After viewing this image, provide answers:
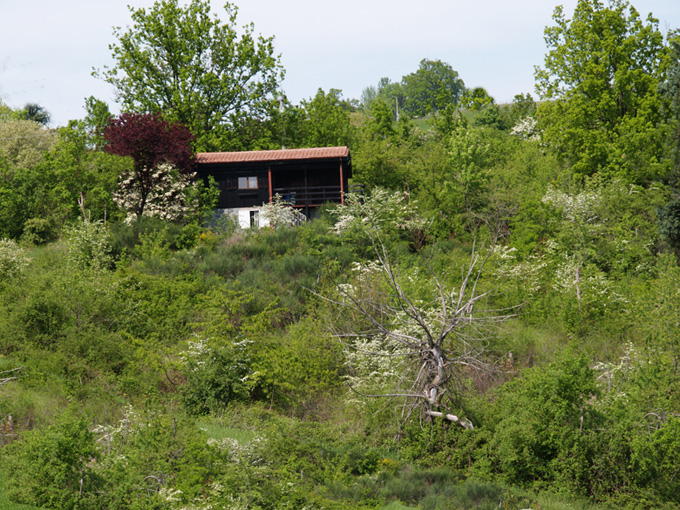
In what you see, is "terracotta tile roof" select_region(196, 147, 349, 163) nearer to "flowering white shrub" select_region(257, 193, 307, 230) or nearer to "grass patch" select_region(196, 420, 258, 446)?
"flowering white shrub" select_region(257, 193, 307, 230)

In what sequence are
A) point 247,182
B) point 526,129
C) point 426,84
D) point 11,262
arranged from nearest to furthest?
point 11,262 → point 247,182 → point 526,129 → point 426,84

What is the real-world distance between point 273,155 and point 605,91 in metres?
16.7

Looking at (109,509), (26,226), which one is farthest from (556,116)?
(109,509)

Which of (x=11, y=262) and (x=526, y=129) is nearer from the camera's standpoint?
(x=11, y=262)

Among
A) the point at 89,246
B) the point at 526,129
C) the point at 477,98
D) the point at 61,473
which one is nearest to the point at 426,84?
the point at 477,98

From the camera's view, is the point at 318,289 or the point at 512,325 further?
the point at 318,289

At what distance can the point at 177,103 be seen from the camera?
1746 inches

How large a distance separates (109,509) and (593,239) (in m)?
23.3

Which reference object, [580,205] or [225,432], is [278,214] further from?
[225,432]

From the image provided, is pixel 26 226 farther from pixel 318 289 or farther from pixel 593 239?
pixel 593 239

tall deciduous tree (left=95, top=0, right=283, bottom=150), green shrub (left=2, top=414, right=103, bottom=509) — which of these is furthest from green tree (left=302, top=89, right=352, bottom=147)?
green shrub (left=2, top=414, right=103, bottom=509)

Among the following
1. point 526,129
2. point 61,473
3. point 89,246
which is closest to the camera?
point 61,473

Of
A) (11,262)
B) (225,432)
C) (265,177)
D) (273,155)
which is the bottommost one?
(225,432)

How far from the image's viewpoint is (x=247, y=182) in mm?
38031
